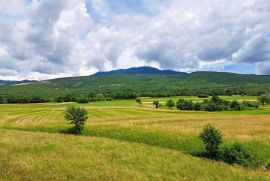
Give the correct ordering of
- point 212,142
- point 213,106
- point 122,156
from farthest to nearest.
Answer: point 213,106 → point 212,142 → point 122,156

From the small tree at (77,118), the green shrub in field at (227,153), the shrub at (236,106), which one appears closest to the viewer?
the green shrub in field at (227,153)

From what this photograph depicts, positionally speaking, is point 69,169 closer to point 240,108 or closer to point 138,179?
point 138,179

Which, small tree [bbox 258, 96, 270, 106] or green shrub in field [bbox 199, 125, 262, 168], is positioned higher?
small tree [bbox 258, 96, 270, 106]

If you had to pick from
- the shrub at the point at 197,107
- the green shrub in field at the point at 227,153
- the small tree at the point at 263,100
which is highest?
the small tree at the point at 263,100

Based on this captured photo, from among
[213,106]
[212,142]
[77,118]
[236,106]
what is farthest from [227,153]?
[236,106]

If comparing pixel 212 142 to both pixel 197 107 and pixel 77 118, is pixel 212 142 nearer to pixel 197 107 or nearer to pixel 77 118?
pixel 77 118

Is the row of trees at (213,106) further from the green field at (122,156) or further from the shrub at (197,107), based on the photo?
the green field at (122,156)

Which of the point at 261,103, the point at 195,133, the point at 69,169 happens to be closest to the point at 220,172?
the point at 69,169

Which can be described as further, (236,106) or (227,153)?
(236,106)

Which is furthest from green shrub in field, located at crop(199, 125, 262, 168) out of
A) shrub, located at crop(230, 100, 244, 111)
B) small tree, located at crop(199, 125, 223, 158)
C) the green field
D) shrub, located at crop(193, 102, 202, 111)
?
shrub, located at crop(230, 100, 244, 111)

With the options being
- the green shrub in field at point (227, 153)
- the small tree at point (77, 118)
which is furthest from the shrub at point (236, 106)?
the green shrub in field at point (227, 153)

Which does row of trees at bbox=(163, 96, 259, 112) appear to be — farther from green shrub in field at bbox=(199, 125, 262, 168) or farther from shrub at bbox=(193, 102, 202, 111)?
green shrub in field at bbox=(199, 125, 262, 168)

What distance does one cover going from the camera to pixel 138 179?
18.9 metres

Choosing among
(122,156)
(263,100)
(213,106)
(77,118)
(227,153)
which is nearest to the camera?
(122,156)
